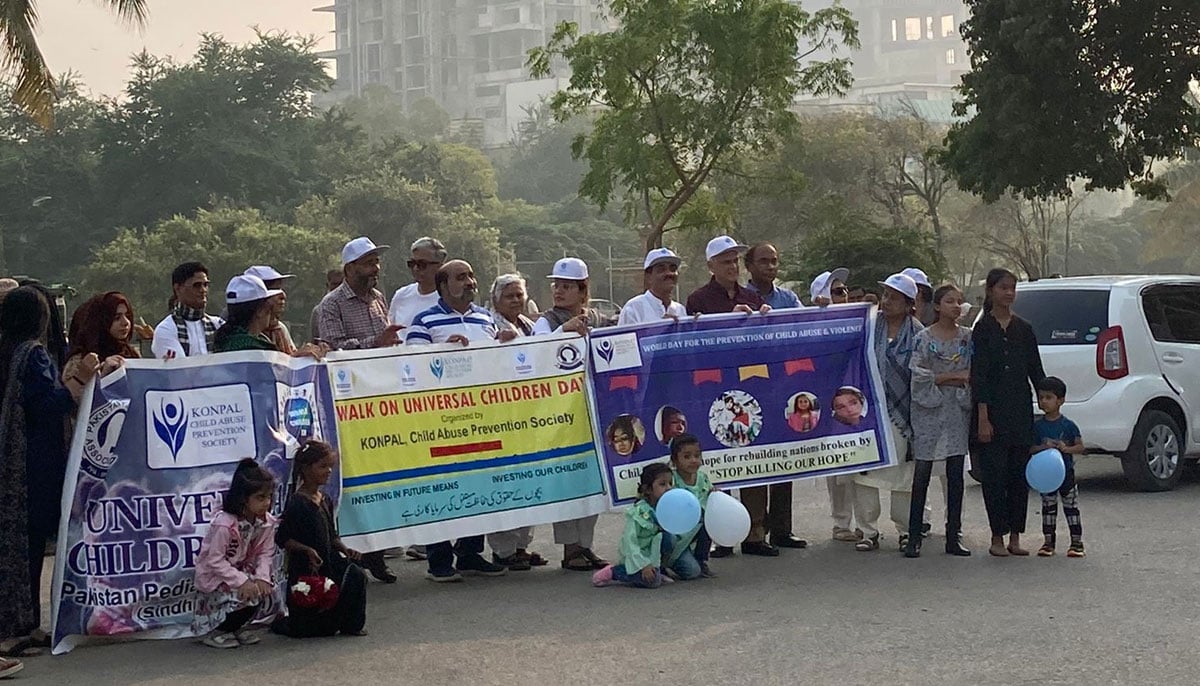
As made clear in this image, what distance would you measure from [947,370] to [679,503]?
221 centimetres

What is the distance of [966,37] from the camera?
23.6 metres

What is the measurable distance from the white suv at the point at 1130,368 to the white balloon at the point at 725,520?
16.3 feet

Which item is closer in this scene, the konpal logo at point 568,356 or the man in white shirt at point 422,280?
the konpal logo at point 568,356

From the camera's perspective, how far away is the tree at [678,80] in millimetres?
30688

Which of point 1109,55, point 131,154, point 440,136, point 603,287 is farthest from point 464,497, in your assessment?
point 440,136

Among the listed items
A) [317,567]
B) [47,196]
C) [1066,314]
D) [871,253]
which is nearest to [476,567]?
[317,567]

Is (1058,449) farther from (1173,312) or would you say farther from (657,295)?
(1173,312)

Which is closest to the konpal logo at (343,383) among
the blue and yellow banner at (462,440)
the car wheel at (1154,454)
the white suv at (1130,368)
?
the blue and yellow banner at (462,440)

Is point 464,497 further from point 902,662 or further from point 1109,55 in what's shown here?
point 1109,55

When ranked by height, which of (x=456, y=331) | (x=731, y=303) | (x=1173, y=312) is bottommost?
(x=1173, y=312)

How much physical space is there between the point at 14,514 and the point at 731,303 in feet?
15.4

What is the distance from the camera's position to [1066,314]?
13656mm

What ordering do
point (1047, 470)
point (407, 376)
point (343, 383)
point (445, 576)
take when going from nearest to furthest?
point (343, 383)
point (407, 376)
point (445, 576)
point (1047, 470)

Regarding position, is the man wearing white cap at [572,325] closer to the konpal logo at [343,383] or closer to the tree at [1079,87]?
the konpal logo at [343,383]
